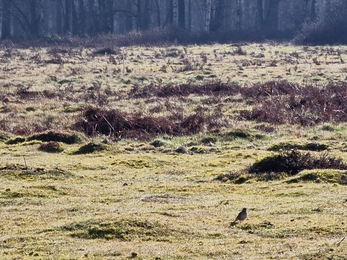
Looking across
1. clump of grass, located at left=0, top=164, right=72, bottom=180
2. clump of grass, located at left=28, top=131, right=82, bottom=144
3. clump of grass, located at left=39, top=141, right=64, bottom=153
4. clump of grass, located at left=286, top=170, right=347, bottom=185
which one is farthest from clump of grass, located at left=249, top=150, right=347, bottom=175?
clump of grass, located at left=28, top=131, right=82, bottom=144

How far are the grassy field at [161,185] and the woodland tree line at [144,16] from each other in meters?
41.5

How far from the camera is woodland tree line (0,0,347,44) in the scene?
6594cm

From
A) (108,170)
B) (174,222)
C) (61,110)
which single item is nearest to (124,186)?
(108,170)

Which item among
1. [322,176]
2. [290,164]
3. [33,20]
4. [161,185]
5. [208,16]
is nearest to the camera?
[322,176]

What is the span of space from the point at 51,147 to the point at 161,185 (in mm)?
3983

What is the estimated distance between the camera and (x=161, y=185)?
11.4 m

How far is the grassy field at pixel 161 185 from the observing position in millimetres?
7961

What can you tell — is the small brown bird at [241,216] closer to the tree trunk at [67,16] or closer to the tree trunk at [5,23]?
the tree trunk at [5,23]

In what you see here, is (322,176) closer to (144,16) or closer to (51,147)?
(51,147)

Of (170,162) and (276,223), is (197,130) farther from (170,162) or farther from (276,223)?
(276,223)

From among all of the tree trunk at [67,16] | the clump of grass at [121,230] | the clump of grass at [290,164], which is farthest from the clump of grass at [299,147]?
the tree trunk at [67,16]

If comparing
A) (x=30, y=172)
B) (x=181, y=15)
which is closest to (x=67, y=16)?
(x=181, y=15)

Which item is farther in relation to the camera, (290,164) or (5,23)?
(5,23)

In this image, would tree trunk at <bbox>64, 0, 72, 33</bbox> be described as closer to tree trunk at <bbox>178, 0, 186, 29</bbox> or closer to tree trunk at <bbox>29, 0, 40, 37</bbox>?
tree trunk at <bbox>29, 0, 40, 37</bbox>
